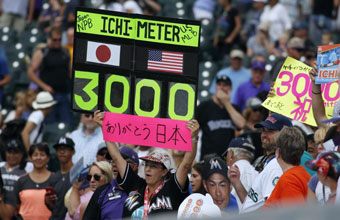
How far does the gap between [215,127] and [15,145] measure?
2.54m

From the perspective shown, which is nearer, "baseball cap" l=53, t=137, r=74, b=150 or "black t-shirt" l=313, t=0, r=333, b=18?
"baseball cap" l=53, t=137, r=74, b=150

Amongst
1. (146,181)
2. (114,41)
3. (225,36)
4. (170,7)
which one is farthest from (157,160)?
(170,7)

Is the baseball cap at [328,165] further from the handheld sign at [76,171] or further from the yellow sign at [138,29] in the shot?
the handheld sign at [76,171]

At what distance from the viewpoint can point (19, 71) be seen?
16.4 m

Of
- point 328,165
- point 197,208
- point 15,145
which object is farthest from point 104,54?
point 15,145

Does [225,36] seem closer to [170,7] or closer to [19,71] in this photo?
[170,7]

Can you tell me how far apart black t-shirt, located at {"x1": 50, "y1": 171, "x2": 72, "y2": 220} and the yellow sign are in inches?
88.8

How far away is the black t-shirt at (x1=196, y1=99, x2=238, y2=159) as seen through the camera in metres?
11.1

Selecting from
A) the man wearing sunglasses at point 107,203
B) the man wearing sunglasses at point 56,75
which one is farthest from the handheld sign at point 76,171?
the man wearing sunglasses at point 56,75

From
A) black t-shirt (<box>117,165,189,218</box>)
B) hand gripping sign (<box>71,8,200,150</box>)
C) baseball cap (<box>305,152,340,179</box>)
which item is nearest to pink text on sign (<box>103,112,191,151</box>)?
hand gripping sign (<box>71,8,200,150</box>)

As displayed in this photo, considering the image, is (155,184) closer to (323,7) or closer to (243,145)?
(243,145)

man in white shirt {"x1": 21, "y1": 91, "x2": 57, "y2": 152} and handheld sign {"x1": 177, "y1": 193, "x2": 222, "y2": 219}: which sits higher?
man in white shirt {"x1": 21, "y1": 91, "x2": 57, "y2": 152}

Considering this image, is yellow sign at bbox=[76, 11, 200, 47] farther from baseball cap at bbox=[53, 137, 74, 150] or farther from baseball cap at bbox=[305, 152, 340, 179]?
baseball cap at bbox=[53, 137, 74, 150]

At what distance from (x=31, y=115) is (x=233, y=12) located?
4.62 m
